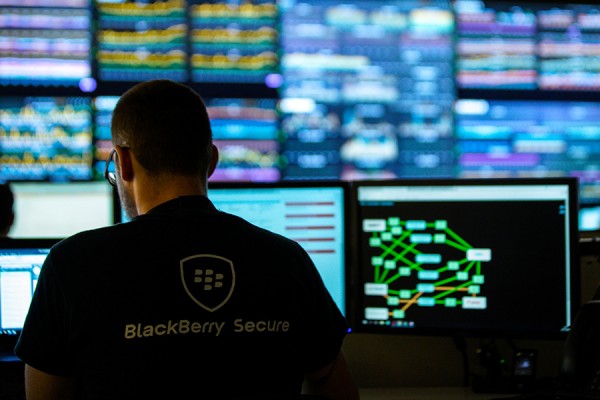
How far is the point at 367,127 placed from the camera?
4188 mm

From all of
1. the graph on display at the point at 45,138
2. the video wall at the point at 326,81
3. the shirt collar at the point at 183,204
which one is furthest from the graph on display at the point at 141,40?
the shirt collar at the point at 183,204

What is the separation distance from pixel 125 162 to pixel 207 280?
0.85 ft

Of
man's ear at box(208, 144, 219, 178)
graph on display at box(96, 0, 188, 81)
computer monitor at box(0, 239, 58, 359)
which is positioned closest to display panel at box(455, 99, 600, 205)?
graph on display at box(96, 0, 188, 81)

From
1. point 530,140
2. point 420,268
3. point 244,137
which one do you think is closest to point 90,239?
point 420,268

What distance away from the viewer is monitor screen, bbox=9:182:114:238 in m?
2.62

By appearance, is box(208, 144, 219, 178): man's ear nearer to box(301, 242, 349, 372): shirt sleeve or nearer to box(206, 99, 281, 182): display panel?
box(301, 242, 349, 372): shirt sleeve

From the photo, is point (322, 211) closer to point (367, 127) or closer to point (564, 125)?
point (367, 127)

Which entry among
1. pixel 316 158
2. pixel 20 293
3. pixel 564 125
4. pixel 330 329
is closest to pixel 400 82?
Result: pixel 316 158

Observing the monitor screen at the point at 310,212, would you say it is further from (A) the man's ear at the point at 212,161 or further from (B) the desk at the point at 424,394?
(A) the man's ear at the point at 212,161

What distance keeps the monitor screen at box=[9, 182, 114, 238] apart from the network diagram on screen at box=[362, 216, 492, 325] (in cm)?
94

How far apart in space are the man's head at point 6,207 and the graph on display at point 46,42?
5.98ft

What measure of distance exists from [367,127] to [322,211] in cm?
219

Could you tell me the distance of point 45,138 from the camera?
4.00 meters

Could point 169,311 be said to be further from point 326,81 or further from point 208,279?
point 326,81
